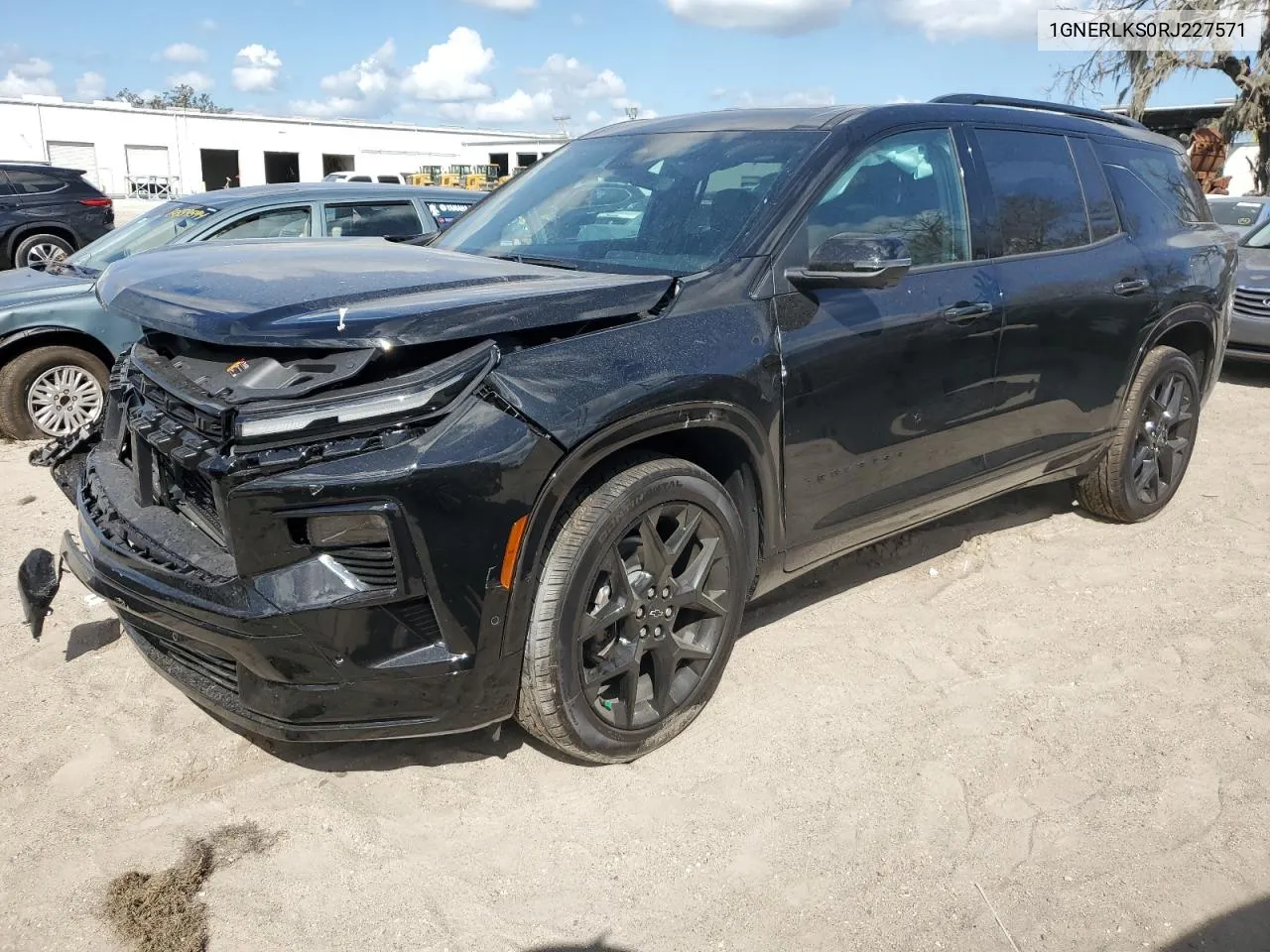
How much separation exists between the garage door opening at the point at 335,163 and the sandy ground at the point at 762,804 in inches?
1947

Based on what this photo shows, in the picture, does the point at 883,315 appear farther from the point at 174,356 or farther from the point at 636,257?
the point at 174,356

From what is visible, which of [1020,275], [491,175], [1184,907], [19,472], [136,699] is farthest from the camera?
[491,175]

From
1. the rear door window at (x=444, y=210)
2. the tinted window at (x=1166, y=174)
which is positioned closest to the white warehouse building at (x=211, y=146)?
the rear door window at (x=444, y=210)

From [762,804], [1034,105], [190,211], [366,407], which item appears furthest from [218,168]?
[762,804]

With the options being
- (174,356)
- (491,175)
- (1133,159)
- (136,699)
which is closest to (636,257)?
(174,356)

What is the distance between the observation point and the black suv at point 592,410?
2.37 meters

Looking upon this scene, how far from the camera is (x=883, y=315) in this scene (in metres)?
3.37

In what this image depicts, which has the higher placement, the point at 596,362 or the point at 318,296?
the point at 318,296

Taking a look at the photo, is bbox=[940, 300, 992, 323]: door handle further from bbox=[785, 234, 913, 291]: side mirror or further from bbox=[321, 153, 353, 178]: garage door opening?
bbox=[321, 153, 353, 178]: garage door opening

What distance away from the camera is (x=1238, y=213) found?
11664 mm

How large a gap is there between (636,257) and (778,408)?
2.29 ft

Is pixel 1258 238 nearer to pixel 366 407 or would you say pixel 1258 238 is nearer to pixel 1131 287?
pixel 1131 287

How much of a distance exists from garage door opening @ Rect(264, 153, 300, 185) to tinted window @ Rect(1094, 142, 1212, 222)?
159 feet

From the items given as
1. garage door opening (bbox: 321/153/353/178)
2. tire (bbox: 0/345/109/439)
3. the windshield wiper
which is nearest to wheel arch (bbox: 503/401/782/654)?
the windshield wiper
